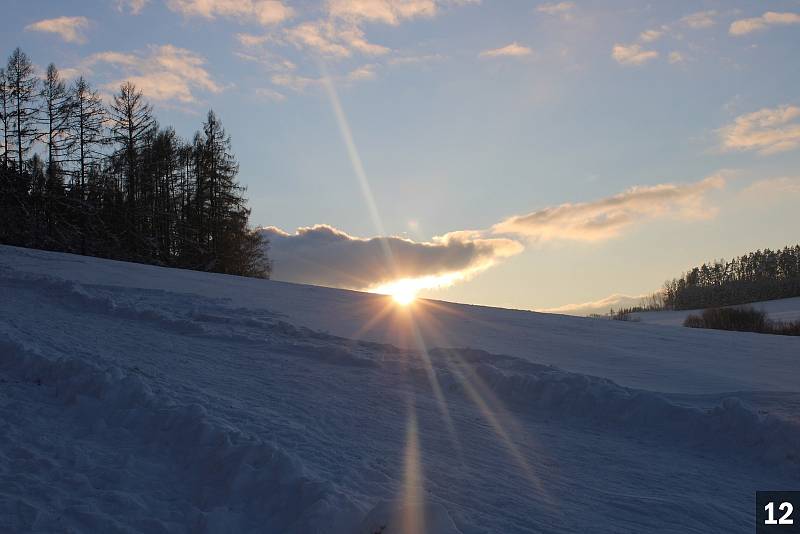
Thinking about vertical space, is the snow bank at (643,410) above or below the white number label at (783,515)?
above

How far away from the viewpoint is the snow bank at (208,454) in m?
5.01

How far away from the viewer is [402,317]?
701 inches

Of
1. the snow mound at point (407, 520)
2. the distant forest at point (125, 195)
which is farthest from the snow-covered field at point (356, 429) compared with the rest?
the distant forest at point (125, 195)

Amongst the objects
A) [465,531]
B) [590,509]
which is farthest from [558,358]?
[465,531]

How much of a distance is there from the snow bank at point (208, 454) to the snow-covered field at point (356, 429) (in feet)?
0.07

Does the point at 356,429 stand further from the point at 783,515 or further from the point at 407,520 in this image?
the point at 783,515

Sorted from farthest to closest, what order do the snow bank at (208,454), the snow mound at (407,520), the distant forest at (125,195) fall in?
the distant forest at (125,195) → the snow bank at (208,454) → the snow mound at (407,520)

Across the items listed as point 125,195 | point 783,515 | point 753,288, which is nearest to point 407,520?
point 783,515

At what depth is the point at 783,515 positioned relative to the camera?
20.6 ft

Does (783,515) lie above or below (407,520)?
below

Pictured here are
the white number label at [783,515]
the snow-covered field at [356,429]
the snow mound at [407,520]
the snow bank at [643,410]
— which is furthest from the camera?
the snow bank at [643,410]

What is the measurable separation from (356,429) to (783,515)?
4.29m

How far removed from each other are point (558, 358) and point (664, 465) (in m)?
5.76

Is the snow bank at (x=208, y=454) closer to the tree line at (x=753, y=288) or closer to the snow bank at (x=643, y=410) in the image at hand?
the snow bank at (x=643, y=410)
